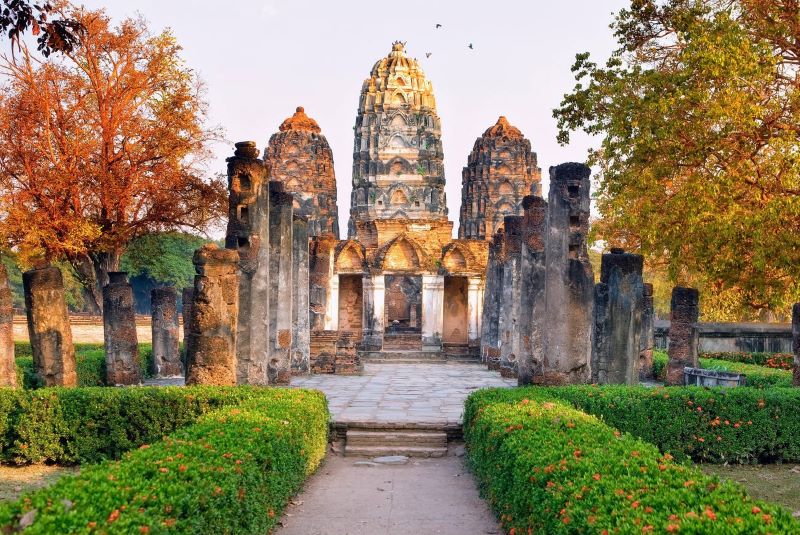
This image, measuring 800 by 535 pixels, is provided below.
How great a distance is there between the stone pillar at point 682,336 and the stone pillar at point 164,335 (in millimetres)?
11792

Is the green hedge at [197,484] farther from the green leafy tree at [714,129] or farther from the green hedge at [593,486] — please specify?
the green leafy tree at [714,129]

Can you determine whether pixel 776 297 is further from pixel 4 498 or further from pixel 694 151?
pixel 4 498

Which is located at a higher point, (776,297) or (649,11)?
(649,11)

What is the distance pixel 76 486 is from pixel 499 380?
54.1 ft

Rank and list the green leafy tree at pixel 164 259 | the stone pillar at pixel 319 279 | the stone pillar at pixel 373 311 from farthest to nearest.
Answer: the stone pillar at pixel 373 311, the green leafy tree at pixel 164 259, the stone pillar at pixel 319 279

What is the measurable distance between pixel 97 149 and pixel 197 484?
18.7 m

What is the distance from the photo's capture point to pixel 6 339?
40.9 ft

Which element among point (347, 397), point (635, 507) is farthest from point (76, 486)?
point (347, 397)

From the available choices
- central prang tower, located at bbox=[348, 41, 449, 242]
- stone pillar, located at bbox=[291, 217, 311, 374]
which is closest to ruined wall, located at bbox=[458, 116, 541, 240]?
central prang tower, located at bbox=[348, 41, 449, 242]

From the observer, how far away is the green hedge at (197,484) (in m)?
4.67

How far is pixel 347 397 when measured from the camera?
53.4 feet

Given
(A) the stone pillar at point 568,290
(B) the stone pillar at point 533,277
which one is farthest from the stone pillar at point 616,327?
(B) the stone pillar at point 533,277

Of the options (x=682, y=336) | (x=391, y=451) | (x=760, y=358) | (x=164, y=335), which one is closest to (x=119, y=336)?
(x=164, y=335)

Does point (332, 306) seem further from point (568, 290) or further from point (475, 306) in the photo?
point (568, 290)
